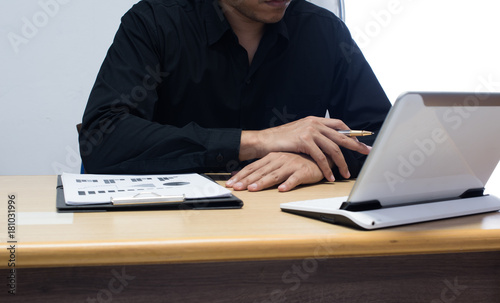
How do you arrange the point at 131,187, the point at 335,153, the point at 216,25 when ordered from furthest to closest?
1. the point at 216,25
2. the point at 335,153
3. the point at 131,187

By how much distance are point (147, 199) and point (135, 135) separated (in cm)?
40

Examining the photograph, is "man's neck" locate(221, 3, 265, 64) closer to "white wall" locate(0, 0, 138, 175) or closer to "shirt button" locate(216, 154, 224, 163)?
"shirt button" locate(216, 154, 224, 163)

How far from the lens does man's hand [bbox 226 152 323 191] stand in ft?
3.16

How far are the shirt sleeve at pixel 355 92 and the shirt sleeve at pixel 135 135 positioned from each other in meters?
0.54

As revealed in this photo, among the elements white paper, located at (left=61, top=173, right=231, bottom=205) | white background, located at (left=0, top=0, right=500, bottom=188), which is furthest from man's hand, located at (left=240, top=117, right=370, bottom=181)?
white background, located at (left=0, top=0, right=500, bottom=188)

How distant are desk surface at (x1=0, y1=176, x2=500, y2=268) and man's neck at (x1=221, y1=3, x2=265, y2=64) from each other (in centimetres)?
88

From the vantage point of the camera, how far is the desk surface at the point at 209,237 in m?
0.54

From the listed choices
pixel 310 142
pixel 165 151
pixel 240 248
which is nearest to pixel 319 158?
pixel 310 142

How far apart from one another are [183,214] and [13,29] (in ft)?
6.66

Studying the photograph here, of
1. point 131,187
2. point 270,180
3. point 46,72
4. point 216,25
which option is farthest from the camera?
point 46,72

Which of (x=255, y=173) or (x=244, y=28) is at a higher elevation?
(x=244, y=28)

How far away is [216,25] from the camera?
1.46 m

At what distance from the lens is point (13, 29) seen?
2.32m

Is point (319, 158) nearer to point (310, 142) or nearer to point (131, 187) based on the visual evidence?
point (310, 142)
